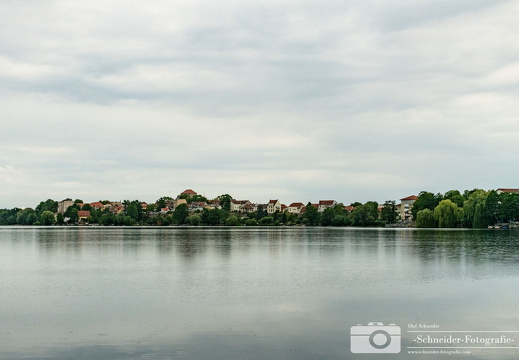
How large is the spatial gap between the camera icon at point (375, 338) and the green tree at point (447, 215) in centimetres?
9900

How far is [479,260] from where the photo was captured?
110 feet

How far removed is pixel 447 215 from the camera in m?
107

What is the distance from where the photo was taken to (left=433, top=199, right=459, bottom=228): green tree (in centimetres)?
10650

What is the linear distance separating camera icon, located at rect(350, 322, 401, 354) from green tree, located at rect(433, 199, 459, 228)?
99.0 metres

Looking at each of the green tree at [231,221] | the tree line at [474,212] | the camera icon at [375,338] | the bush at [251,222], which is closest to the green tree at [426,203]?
the tree line at [474,212]

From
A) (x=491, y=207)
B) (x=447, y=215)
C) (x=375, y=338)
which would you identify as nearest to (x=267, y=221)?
(x=447, y=215)

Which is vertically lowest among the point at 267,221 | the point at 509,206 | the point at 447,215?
the point at 267,221

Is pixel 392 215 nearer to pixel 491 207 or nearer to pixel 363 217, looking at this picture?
pixel 363 217

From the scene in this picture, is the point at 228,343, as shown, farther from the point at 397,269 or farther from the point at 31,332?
the point at 397,269

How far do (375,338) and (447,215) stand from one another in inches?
3959

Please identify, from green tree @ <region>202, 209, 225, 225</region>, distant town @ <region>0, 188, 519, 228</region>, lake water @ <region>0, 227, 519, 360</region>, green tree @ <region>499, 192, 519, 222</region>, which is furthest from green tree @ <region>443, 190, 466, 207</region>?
lake water @ <region>0, 227, 519, 360</region>

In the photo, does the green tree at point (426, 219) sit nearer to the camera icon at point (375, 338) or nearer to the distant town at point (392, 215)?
the distant town at point (392, 215)

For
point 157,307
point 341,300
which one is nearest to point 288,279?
point 341,300

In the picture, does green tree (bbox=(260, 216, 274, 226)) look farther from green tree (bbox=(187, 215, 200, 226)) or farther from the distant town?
green tree (bbox=(187, 215, 200, 226))
